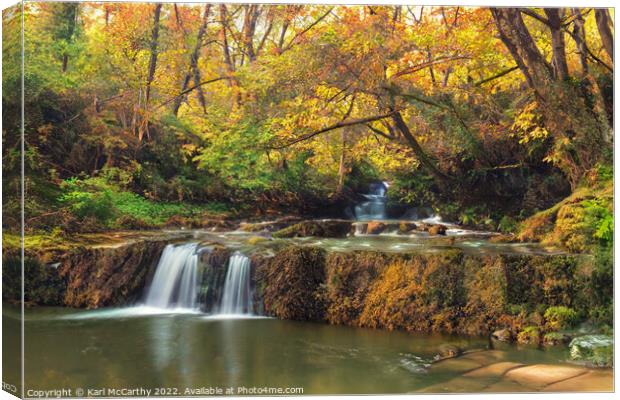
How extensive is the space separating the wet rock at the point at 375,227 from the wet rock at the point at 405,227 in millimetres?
177

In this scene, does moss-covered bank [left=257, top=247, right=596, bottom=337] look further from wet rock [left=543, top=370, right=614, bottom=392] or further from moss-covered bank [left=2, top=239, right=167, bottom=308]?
moss-covered bank [left=2, top=239, right=167, bottom=308]

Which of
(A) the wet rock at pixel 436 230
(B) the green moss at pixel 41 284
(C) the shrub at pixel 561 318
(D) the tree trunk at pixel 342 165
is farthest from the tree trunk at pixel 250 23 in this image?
(C) the shrub at pixel 561 318

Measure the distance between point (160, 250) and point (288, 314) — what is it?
68.5 inches

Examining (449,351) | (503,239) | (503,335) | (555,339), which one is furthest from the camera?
(503,239)

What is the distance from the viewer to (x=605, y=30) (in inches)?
326

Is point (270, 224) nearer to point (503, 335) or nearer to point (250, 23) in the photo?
point (250, 23)

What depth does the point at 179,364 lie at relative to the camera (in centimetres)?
746

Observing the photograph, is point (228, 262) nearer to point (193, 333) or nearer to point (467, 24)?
point (193, 333)

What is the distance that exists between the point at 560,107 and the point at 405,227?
7.96ft

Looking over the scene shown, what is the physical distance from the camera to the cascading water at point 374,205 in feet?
27.8

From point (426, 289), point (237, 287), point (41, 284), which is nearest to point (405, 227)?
point (426, 289)

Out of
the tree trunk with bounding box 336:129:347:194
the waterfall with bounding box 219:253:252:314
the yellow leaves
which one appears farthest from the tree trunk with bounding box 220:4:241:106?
the yellow leaves

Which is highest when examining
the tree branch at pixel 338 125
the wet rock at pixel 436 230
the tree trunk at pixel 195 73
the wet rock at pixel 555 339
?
the tree trunk at pixel 195 73

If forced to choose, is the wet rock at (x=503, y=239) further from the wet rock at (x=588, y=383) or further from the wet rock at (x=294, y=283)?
the wet rock at (x=294, y=283)
